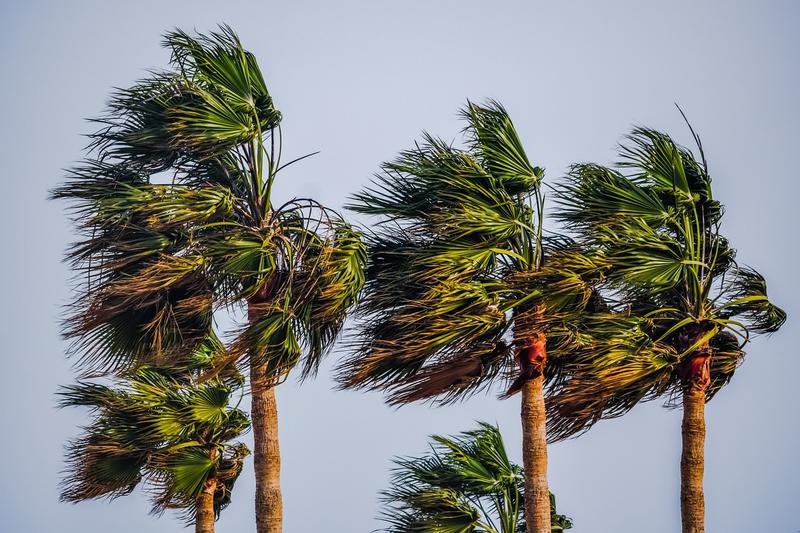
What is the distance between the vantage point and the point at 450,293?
14.5 meters

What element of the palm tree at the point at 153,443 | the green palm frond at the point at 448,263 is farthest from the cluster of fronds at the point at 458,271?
the palm tree at the point at 153,443

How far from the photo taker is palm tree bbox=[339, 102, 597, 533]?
1459 cm

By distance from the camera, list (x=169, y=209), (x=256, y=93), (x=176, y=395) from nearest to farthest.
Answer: (x=169, y=209) → (x=256, y=93) → (x=176, y=395)

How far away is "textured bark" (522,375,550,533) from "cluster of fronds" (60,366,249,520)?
4.98 metres

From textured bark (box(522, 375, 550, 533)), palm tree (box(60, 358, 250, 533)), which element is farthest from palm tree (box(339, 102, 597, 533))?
palm tree (box(60, 358, 250, 533))

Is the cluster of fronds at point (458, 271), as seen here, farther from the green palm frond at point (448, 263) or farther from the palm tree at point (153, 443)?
the palm tree at point (153, 443)

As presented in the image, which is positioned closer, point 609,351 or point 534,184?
point 609,351

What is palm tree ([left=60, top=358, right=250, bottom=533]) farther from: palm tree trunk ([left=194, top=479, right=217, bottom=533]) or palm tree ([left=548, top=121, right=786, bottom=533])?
palm tree ([left=548, top=121, right=786, bottom=533])

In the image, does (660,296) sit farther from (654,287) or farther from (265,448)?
(265,448)

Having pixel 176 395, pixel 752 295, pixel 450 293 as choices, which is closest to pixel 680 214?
pixel 752 295

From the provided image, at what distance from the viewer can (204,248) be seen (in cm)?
1448

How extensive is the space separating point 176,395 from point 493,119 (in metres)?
6.02

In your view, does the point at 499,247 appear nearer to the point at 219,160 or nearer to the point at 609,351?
the point at 609,351

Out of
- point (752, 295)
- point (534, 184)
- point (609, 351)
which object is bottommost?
point (609, 351)
